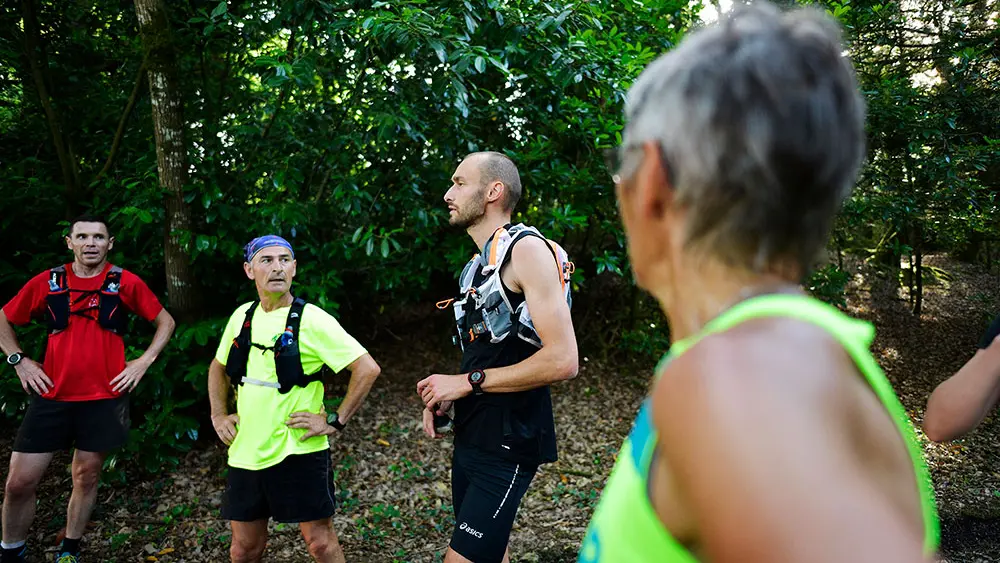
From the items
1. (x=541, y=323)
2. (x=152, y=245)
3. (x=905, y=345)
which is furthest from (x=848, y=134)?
(x=905, y=345)

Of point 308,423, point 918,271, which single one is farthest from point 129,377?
point 918,271

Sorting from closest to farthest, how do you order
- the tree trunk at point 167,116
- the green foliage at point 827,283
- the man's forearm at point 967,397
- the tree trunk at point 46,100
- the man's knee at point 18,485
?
1. the man's forearm at point 967,397
2. the man's knee at point 18,485
3. the tree trunk at point 167,116
4. the tree trunk at point 46,100
5. the green foliage at point 827,283

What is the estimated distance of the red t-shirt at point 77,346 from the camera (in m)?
4.46

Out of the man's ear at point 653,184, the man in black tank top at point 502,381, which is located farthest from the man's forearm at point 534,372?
the man's ear at point 653,184

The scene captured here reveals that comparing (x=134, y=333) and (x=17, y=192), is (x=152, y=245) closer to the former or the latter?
(x=134, y=333)

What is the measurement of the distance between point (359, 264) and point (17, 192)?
2.94 m

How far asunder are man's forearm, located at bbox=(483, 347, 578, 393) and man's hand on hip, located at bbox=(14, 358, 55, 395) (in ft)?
10.7

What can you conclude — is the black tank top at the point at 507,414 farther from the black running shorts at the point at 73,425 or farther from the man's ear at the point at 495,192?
the black running shorts at the point at 73,425

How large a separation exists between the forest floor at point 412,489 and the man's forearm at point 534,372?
2510mm

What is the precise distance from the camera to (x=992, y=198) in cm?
752

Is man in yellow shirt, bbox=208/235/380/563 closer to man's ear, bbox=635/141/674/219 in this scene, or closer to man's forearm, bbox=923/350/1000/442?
man's forearm, bbox=923/350/1000/442

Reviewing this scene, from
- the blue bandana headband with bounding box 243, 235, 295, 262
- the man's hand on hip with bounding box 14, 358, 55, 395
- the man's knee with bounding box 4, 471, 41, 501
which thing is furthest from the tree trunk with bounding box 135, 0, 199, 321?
the man's knee with bounding box 4, 471, 41, 501

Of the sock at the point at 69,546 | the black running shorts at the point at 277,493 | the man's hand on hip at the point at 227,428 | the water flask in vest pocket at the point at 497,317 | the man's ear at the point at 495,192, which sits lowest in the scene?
the sock at the point at 69,546

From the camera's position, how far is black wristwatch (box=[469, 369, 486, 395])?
305 centimetres
